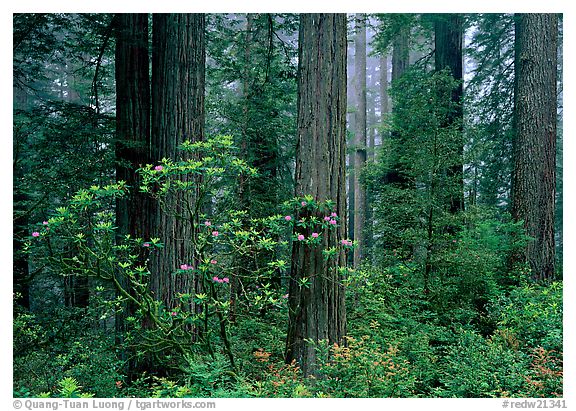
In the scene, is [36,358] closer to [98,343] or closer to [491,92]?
[98,343]

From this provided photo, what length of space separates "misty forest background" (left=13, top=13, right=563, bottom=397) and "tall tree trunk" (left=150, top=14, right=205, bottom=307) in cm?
2

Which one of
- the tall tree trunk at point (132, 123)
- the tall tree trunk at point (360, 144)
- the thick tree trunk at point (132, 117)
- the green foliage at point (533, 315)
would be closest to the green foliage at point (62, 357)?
the tall tree trunk at point (132, 123)

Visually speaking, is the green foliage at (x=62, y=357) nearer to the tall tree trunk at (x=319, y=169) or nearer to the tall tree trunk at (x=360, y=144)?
the tall tree trunk at (x=319, y=169)

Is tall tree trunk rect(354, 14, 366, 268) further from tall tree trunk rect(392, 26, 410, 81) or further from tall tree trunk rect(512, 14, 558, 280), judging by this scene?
tall tree trunk rect(512, 14, 558, 280)

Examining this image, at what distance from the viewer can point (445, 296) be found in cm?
633

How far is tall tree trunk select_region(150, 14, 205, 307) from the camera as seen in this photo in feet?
16.4

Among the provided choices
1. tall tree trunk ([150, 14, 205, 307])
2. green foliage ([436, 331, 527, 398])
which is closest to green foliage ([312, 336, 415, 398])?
green foliage ([436, 331, 527, 398])

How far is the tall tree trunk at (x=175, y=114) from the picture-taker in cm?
498

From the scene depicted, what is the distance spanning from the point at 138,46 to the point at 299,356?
15.8 feet

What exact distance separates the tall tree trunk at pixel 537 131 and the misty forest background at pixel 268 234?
32 millimetres

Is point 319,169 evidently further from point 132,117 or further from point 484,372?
point 132,117

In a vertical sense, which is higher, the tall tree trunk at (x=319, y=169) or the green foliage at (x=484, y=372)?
the tall tree trunk at (x=319, y=169)
